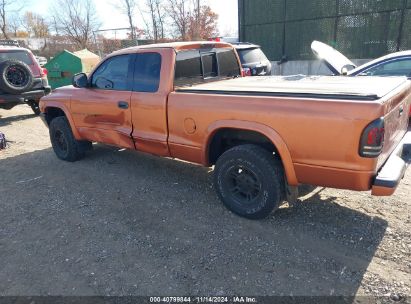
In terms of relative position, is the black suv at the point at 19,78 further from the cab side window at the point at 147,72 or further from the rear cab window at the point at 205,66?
the rear cab window at the point at 205,66

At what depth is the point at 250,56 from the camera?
28.7 ft

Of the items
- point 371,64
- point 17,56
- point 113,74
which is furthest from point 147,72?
point 17,56

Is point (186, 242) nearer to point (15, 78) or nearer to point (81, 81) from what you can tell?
point (81, 81)

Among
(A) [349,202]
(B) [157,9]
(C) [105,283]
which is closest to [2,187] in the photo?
(C) [105,283]

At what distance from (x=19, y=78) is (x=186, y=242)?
24.5ft

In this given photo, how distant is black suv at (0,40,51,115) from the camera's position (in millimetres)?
8094

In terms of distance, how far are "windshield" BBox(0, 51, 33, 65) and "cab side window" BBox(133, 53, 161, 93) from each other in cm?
635

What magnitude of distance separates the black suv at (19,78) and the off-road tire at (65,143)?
352 centimetres

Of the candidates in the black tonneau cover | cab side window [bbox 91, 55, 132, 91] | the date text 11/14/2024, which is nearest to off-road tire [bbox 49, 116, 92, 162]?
cab side window [bbox 91, 55, 132, 91]

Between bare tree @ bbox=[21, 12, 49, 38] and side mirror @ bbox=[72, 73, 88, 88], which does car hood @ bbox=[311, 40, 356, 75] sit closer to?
side mirror @ bbox=[72, 73, 88, 88]

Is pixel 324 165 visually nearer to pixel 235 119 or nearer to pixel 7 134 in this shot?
pixel 235 119

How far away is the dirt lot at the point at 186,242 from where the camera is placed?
260 cm

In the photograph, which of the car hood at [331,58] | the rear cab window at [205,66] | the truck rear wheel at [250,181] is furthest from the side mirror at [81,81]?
the car hood at [331,58]

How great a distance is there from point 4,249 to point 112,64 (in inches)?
103
